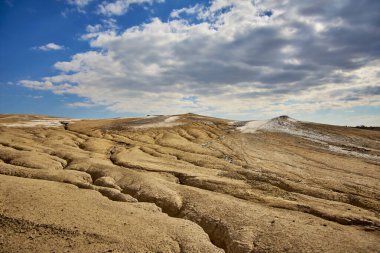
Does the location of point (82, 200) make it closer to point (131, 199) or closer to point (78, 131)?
point (131, 199)

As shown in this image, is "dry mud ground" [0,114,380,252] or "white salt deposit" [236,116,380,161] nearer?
"dry mud ground" [0,114,380,252]

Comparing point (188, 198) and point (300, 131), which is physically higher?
point (300, 131)

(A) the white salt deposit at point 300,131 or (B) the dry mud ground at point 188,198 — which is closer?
(B) the dry mud ground at point 188,198

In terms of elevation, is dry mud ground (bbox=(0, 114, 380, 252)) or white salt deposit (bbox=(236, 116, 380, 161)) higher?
white salt deposit (bbox=(236, 116, 380, 161))

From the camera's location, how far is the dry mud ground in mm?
9445

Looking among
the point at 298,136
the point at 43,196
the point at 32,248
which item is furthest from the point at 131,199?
the point at 298,136

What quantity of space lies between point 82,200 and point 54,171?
494 cm

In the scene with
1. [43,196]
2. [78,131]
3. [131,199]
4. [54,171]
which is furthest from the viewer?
[78,131]

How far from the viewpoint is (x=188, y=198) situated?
13.4 meters

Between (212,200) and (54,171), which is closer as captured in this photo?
(212,200)

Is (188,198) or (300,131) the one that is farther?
(300,131)

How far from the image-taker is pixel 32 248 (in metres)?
8.73

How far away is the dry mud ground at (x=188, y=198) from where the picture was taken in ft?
31.0

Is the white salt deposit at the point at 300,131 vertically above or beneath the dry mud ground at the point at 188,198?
above
